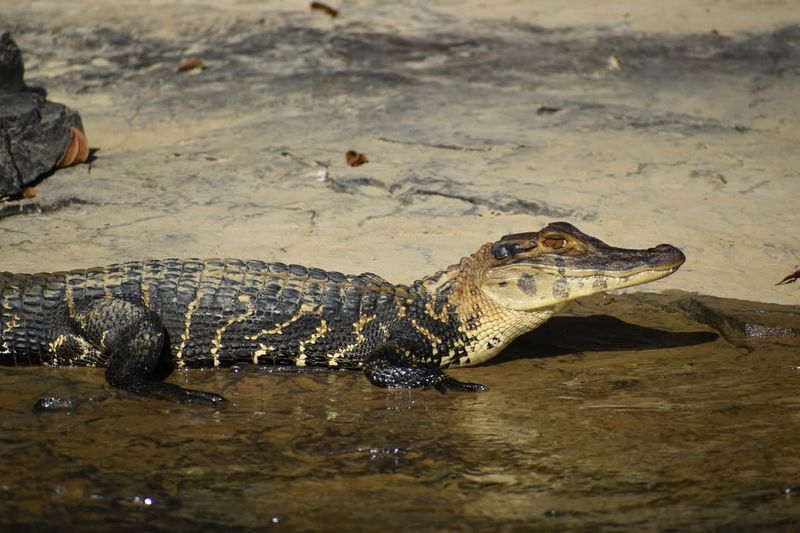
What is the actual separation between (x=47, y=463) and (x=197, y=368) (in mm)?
1491

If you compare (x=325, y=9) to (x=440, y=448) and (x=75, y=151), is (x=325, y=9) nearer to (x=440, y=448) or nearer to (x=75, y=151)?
(x=75, y=151)

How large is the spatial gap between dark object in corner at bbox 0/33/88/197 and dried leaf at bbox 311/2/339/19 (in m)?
4.49

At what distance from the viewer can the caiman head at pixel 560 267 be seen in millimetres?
5539

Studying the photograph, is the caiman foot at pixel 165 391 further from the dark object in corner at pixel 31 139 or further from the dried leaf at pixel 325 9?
the dried leaf at pixel 325 9

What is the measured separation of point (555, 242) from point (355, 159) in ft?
9.86

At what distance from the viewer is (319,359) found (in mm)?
5738

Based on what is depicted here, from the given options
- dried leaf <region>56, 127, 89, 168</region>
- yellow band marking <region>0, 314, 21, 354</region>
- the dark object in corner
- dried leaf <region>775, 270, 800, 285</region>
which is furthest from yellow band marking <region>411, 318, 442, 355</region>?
dried leaf <region>56, 127, 89, 168</region>

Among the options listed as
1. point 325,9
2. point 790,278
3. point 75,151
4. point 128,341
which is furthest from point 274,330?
point 325,9

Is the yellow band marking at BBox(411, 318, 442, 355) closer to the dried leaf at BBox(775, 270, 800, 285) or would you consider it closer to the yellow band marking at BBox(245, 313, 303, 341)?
the yellow band marking at BBox(245, 313, 303, 341)

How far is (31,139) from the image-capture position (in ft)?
26.6

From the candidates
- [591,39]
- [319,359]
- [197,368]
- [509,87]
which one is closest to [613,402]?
[319,359]

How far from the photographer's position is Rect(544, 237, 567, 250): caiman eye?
5.67m

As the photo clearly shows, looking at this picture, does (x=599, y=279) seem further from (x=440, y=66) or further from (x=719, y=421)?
(x=440, y=66)

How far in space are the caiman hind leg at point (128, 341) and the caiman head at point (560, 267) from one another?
1.61 meters
